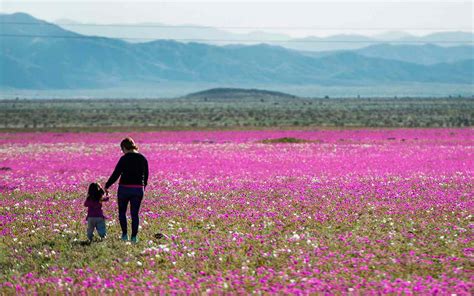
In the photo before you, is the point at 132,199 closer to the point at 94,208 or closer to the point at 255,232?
the point at 94,208

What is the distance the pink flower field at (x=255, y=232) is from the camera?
40.0 feet

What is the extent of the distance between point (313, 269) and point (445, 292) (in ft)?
7.79

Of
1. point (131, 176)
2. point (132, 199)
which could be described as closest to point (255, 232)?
point (132, 199)

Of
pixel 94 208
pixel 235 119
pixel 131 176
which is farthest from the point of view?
pixel 235 119

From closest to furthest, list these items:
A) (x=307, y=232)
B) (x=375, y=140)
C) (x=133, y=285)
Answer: (x=133, y=285) → (x=307, y=232) → (x=375, y=140)

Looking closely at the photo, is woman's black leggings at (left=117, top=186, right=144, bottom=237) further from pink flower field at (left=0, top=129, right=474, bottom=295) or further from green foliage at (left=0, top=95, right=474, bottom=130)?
green foliage at (left=0, top=95, right=474, bottom=130)

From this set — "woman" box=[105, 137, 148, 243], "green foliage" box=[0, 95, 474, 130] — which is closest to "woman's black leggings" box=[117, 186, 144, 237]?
"woman" box=[105, 137, 148, 243]

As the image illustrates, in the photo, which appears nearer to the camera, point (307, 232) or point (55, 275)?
point (55, 275)

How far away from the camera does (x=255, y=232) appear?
53.1ft

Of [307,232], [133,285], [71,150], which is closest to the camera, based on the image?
[133,285]

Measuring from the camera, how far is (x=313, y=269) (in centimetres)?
1270

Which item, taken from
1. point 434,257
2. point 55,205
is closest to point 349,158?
point 55,205

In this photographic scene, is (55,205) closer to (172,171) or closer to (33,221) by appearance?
(33,221)

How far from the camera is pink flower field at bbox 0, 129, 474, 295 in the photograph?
12.2m
